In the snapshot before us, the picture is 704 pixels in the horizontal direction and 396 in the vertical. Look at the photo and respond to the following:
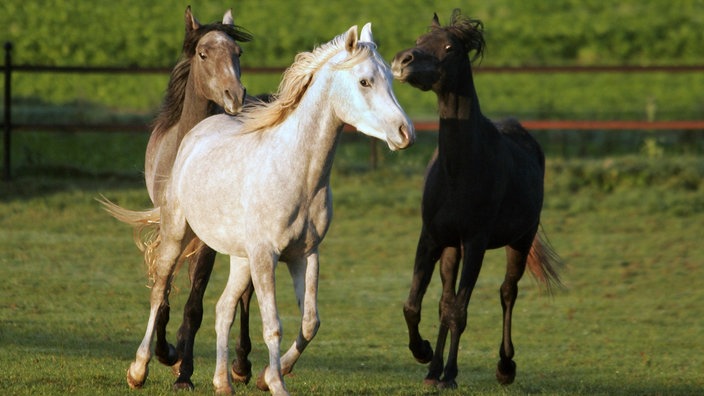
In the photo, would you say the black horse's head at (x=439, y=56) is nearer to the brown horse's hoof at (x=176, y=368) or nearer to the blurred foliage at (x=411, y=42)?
the brown horse's hoof at (x=176, y=368)

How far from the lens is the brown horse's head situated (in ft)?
24.3

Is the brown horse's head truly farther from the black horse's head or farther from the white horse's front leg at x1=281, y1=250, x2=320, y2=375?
the white horse's front leg at x1=281, y1=250, x2=320, y2=375

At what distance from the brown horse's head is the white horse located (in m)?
0.84

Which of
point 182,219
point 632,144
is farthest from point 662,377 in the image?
point 632,144

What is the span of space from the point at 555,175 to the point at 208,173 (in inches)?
416

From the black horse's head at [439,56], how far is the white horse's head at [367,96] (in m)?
1.19

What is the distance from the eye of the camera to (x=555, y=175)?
54.1 ft

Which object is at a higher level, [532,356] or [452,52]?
[452,52]

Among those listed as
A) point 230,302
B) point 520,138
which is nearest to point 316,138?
point 230,302

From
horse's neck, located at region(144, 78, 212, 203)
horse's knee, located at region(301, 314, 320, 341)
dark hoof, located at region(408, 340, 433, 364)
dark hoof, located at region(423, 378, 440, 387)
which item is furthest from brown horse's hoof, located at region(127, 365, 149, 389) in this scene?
dark hoof, located at region(408, 340, 433, 364)

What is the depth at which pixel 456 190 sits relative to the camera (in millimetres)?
7793

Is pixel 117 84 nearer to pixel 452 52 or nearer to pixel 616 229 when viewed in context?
pixel 616 229

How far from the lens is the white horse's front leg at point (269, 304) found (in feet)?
19.9

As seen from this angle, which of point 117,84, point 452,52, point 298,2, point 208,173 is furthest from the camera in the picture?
point 298,2
